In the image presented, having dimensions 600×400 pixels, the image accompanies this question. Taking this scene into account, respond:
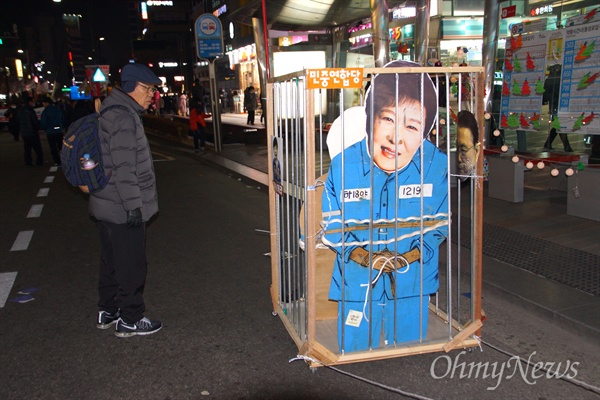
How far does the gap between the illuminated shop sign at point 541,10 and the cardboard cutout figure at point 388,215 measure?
7.44 meters

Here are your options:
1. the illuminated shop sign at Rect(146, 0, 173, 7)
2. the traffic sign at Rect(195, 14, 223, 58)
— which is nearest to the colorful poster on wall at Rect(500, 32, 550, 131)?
the traffic sign at Rect(195, 14, 223, 58)

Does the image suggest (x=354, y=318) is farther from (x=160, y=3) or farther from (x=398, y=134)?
(x=160, y=3)

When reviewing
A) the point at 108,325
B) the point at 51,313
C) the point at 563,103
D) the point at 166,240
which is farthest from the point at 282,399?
the point at 563,103

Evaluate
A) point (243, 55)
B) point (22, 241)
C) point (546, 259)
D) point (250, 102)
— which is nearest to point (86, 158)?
point (22, 241)

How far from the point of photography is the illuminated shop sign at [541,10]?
941cm

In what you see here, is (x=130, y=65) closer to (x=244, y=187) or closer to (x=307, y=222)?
(x=307, y=222)

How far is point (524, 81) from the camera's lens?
26.2 feet

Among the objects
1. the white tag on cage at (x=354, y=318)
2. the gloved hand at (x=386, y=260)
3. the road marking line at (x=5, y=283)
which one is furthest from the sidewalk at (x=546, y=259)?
the road marking line at (x=5, y=283)

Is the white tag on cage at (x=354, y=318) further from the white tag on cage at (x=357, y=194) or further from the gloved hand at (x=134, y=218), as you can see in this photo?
the gloved hand at (x=134, y=218)

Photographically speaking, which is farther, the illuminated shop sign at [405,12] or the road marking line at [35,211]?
the illuminated shop sign at [405,12]

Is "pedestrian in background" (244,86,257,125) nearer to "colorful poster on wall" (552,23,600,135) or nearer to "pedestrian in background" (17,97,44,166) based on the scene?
"pedestrian in background" (17,97,44,166)

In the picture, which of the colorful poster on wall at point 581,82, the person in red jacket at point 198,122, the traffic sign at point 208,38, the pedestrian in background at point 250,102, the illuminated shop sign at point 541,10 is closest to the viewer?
the colorful poster on wall at point 581,82

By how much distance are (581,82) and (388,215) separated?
489 centimetres

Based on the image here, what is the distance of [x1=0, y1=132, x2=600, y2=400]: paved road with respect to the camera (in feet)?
11.2
